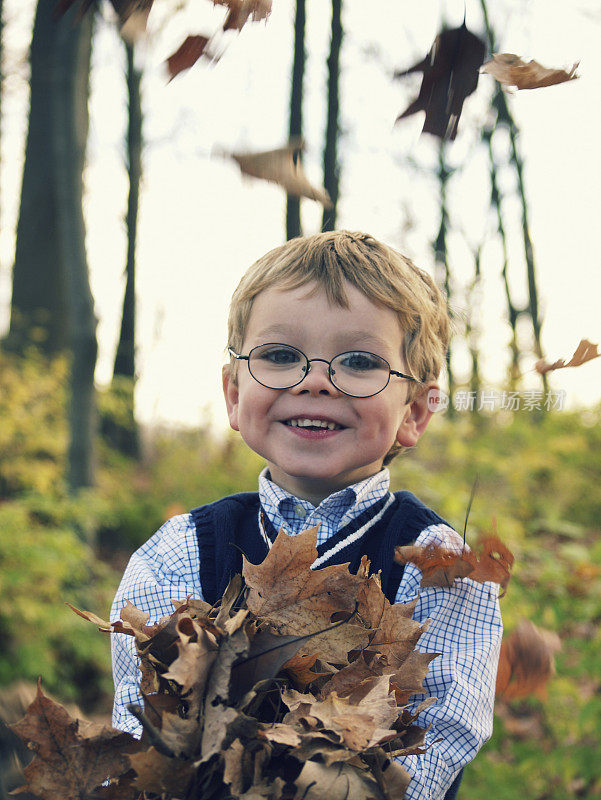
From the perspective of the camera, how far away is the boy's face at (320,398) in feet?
5.60

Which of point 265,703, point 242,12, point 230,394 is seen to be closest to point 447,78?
point 242,12

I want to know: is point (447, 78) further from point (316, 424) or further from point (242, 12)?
point (316, 424)

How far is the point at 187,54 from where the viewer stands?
1.26m

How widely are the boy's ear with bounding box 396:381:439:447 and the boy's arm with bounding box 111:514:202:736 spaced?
1.97 ft

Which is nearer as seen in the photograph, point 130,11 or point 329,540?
point 130,11

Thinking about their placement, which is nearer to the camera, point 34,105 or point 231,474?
point 34,105

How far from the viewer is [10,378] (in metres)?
6.47

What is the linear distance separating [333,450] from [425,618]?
44cm

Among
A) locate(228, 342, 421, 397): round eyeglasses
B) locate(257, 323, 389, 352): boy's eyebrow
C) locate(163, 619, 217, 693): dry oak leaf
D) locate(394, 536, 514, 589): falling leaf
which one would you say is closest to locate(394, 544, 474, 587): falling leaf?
locate(394, 536, 514, 589): falling leaf

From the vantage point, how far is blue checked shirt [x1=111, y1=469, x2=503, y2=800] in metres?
1.51

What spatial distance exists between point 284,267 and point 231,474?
725cm

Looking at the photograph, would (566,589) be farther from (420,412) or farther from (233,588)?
(233,588)

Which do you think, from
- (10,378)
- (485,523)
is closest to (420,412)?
(485,523)

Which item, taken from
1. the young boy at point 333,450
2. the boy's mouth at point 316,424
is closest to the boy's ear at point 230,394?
the young boy at point 333,450
